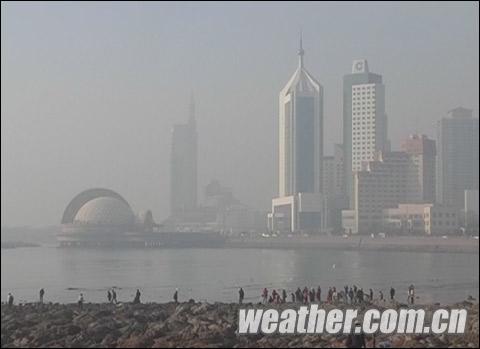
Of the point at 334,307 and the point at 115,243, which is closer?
the point at 334,307

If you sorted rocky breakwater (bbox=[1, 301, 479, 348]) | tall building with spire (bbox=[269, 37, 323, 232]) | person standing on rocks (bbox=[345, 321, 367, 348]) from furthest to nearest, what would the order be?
tall building with spire (bbox=[269, 37, 323, 232]), rocky breakwater (bbox=[1, 301, 479, 348]), person standing on rocks (bbox=[345, 321, 367, 348])

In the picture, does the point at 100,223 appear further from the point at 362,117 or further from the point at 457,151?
the point at 362,117

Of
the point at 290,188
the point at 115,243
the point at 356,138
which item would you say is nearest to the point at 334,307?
the point at 115,243

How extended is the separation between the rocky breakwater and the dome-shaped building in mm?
41670

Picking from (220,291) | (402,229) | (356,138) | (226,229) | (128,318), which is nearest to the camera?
(128,318)

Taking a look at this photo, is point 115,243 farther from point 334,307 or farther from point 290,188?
point 334,307

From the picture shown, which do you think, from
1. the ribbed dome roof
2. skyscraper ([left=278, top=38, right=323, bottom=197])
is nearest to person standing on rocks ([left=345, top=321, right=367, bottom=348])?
the ribbed dome roof

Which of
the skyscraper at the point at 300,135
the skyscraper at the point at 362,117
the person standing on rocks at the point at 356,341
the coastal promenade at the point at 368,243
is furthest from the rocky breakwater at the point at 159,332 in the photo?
the skyscraper at the point at 362,117

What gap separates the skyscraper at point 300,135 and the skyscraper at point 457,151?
12.3 metres

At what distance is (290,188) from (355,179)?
12.3 meters

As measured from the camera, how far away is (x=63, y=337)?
6.50 m

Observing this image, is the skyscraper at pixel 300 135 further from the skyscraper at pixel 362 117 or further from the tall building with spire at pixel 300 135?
the skyscraper at pixel 362 117

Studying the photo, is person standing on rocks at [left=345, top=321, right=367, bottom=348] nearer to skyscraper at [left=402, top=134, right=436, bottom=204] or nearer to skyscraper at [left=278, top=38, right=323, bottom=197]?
skyscraper at [left=402, top=134, right=436, bottom=204]

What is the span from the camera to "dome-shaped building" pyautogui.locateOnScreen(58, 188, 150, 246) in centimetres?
4931
